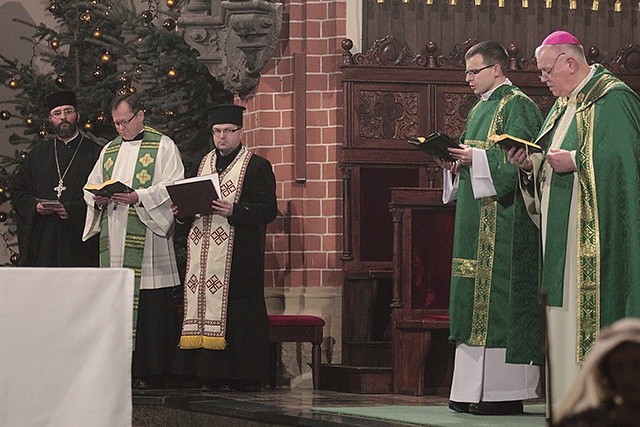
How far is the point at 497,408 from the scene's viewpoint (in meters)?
7.02

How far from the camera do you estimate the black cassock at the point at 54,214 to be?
30.4 ft

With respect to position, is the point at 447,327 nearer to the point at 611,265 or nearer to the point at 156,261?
the point at 156,261

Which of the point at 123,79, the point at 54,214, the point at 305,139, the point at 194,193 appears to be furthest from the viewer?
the point at 123,79

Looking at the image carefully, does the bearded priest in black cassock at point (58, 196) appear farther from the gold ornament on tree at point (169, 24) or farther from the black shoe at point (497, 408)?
the black shoe at point (497, 408)

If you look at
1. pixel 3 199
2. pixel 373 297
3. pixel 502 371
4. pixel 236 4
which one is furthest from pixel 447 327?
pixel 3 199

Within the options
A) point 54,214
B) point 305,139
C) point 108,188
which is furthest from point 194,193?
point 305,139

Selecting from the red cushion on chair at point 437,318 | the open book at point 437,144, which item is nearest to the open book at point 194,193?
the red cushion on chair at point 437,318

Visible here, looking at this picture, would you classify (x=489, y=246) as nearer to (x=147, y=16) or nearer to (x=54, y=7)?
(x=147, y=16)

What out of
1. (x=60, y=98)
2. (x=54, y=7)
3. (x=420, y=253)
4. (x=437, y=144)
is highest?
(x=54, y=7)

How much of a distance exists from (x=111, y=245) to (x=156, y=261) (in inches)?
12.8

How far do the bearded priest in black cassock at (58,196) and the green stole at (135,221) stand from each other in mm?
273

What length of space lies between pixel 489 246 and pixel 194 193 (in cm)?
216

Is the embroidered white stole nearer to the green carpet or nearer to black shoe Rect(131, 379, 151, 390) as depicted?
black shoe Rect(131, 379, 151, 390)

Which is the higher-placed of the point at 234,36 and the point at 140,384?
the point at 234,36
